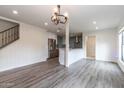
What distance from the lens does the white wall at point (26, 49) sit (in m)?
4.75

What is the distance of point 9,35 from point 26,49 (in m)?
1.27

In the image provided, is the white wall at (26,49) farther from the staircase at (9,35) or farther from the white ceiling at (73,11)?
the white ceiling at (73,11)

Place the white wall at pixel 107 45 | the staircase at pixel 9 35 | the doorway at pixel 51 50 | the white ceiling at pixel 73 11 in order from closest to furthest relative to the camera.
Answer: the white ceiling at pixel 73 11, the staircase at pixel 9 35, the white wall at pixel 107 45, the doorway at pixel 51 50

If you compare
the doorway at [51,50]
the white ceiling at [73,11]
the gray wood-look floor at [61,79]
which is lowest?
the gray wood-look floor at [61,79]

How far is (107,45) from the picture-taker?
7.46 metres

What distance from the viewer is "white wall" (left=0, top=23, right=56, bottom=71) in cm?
475

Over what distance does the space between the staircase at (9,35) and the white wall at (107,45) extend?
6429 mm

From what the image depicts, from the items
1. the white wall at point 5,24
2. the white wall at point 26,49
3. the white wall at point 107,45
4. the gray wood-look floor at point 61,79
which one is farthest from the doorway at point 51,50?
the gray wood-look floor at point 61,79

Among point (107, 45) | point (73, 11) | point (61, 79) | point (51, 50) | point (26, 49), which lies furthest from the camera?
point (51, 50)

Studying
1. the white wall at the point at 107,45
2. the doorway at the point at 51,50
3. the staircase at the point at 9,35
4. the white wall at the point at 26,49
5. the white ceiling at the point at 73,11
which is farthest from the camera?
the doorway at the point at 51,50

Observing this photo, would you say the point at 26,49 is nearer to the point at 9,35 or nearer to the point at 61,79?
the point at 9,35

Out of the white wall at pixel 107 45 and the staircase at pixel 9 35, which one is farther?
the white wall at pixel 107 45

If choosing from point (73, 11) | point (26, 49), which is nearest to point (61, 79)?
point (73, 11)

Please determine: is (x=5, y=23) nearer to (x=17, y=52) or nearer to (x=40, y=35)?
(x=17, y=52)
